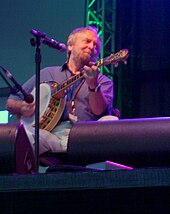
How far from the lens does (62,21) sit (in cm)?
535

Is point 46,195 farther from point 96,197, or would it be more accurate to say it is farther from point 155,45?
point 155,45

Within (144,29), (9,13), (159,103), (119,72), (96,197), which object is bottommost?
(96,197)

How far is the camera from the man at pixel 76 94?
269cm

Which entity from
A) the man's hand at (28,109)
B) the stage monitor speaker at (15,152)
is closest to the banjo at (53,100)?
the man's hand at (28,109)

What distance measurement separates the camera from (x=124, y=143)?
188cm

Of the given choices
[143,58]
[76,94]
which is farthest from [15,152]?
[143,58]

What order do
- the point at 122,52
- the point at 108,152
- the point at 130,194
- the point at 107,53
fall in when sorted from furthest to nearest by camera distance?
1. the point at 107,53
2. the point at 122,52
3. the point at 108,152
4. the point at 130,194

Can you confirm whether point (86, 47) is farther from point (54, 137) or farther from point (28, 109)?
point (54, 137)

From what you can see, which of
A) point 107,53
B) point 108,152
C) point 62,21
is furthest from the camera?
point 62,21

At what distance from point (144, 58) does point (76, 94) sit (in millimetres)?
2004

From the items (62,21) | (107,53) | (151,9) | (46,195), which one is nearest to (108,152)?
(46,195)

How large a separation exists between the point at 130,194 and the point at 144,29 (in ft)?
13.5

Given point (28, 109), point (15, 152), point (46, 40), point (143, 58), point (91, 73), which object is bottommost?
point (15, 152)

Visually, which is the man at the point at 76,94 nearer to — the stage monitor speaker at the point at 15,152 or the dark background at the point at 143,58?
the stage monitor speaker at the point at 15,152
